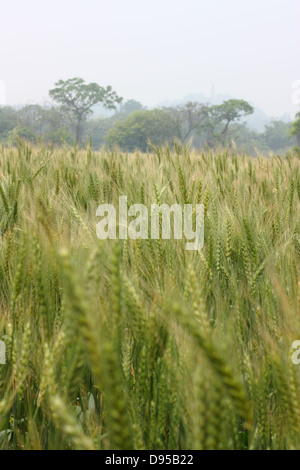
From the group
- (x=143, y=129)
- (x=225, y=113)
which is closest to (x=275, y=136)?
(x=225, y=113)

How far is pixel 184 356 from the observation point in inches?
21.0

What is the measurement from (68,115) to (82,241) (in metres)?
62.5

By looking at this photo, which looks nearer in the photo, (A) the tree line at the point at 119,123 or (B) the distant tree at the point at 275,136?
(A) the tree line at the point at 119,123

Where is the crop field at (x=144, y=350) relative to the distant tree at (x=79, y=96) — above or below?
below

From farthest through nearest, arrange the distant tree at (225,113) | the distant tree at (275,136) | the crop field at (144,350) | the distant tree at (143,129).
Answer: the distant tree at (275,136), the distant tree at (225,113), the distant tree at (143,129), the crop field at (144,350)

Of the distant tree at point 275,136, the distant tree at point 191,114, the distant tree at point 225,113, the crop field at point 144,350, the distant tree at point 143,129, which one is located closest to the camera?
the crop field at point 144,350

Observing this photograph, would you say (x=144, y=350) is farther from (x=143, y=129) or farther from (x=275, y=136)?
(x=275, y=136)

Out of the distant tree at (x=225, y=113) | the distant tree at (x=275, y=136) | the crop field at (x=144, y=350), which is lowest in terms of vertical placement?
the crop field at (x=144, y=350)

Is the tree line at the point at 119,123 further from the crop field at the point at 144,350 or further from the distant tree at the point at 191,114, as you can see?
the crop field at the point at 144,350

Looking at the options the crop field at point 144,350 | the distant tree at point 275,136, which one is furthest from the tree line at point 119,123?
the crop field at point 144,350

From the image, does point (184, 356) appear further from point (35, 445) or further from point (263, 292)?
point (263, 292)

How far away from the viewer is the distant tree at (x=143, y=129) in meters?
54.8

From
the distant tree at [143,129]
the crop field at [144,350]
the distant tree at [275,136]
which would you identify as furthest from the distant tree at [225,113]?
the crop field at [144,350]
